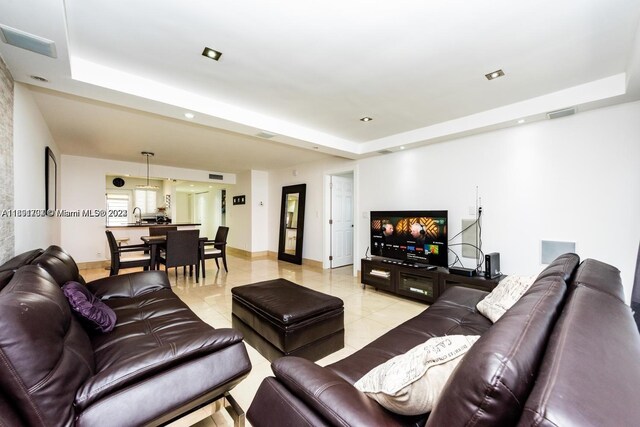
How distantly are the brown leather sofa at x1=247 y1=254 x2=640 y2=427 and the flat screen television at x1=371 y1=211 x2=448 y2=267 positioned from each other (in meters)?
2.42

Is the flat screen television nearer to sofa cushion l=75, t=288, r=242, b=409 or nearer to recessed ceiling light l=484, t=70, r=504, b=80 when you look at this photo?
recessed ceiling light l=484, t=70, r=504, b=80

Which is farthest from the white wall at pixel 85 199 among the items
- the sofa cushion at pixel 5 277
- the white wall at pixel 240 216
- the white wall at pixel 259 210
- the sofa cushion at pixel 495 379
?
the sofa cushion at pixel 495 379

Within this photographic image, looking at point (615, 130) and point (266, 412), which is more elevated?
point (615, 130)

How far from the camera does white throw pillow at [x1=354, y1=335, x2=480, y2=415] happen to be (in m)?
0.82

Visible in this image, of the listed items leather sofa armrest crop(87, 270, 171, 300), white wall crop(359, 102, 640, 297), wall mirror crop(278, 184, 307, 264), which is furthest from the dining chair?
white wall crop(359, 102, 640, 297)

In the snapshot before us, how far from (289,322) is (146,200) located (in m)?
9.37

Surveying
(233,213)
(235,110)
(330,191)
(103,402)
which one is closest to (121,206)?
(233,213)

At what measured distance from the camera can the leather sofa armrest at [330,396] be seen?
0.82m

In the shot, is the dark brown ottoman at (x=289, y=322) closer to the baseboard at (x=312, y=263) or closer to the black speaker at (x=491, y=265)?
the black speaker at (x=491, y=265)

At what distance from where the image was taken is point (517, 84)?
2.57m

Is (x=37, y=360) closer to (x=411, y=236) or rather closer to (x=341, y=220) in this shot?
(x=411, y=236)

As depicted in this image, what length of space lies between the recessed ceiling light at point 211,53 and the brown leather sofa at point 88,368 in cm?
178

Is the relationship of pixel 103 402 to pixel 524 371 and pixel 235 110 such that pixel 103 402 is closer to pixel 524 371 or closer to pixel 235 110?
pixel 524 371

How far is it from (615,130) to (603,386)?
3380 mm
